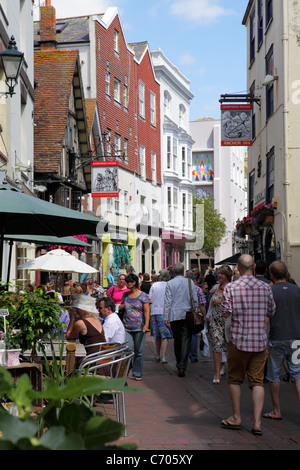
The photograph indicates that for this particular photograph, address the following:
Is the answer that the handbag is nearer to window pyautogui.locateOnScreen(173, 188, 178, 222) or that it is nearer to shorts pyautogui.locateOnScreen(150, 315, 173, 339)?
shorts pyautogui.locateOnScreen(150, 315, 173, 339)

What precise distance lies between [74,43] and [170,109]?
49.0 feet

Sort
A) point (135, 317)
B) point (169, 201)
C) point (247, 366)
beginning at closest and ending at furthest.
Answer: point (247, 366) → point (135, 317) → point (169, 201)

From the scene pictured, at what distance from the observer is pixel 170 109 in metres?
49.6

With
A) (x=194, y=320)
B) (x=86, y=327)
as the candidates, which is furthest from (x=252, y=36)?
(x=86, y=327)

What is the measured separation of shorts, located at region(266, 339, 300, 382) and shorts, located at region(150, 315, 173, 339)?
5724 mm

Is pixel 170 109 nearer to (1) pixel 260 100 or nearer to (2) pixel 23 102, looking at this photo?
(1) pixel 260 100

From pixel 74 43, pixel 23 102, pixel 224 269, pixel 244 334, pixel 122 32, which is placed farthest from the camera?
pixel 122 32

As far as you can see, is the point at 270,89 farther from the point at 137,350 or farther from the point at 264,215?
the point at 137,350

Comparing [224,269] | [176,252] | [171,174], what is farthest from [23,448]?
[176,252]

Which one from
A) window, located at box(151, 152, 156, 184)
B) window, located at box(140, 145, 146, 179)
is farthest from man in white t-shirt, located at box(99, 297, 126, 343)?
window, located at box(151, 152, 156, 184)

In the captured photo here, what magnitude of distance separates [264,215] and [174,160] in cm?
2828

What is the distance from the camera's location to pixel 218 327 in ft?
35.1

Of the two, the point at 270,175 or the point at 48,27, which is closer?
the point at 270,175

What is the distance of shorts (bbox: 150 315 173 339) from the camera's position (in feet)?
43.0
